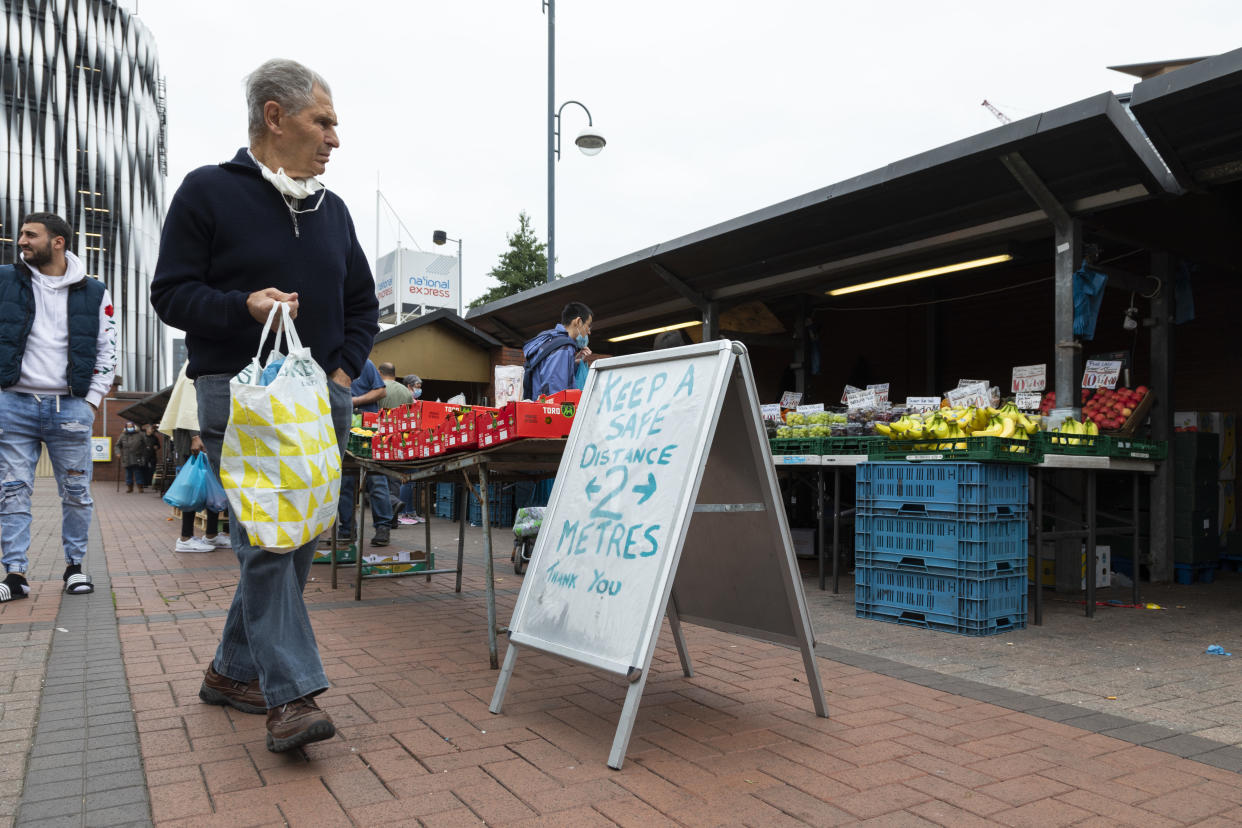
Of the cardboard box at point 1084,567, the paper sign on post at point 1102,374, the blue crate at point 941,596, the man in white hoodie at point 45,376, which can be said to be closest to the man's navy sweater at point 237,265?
the man in white hoodie at point 45,376

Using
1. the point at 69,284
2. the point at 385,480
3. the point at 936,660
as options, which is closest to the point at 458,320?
the point at 385,480

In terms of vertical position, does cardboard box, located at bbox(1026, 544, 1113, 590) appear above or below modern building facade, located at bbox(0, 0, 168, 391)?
below

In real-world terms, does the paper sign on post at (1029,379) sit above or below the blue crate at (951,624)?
above

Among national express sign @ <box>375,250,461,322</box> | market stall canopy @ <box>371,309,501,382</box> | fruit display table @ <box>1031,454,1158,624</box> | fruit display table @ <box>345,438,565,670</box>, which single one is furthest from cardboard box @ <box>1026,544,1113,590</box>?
national express sign @ <box>375,250,461,322</box>

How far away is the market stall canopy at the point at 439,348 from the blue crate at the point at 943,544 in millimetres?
9716

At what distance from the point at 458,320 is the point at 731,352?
12.1 metres

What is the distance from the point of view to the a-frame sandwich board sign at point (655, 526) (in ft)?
9.25

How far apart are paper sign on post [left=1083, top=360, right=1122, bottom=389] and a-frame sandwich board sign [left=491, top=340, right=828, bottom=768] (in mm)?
5399

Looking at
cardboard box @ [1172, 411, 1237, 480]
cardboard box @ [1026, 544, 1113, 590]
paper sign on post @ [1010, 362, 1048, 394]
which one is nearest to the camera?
cardboard box @ [1026, 544, 1113, 590]

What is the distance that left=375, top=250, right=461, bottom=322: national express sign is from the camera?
36781 mm

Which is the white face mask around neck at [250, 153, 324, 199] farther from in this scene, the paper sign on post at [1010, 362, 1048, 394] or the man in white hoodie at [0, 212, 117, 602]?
the paper sign on post at [1010, 362, 1048, 394]

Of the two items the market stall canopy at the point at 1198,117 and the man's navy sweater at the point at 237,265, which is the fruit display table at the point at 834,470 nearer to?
the market stall canopy at the point at 1198,117

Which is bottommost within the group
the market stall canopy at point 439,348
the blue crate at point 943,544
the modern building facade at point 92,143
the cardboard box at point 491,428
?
the blue crate at point 943,544

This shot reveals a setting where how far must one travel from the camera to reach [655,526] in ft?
9.43
